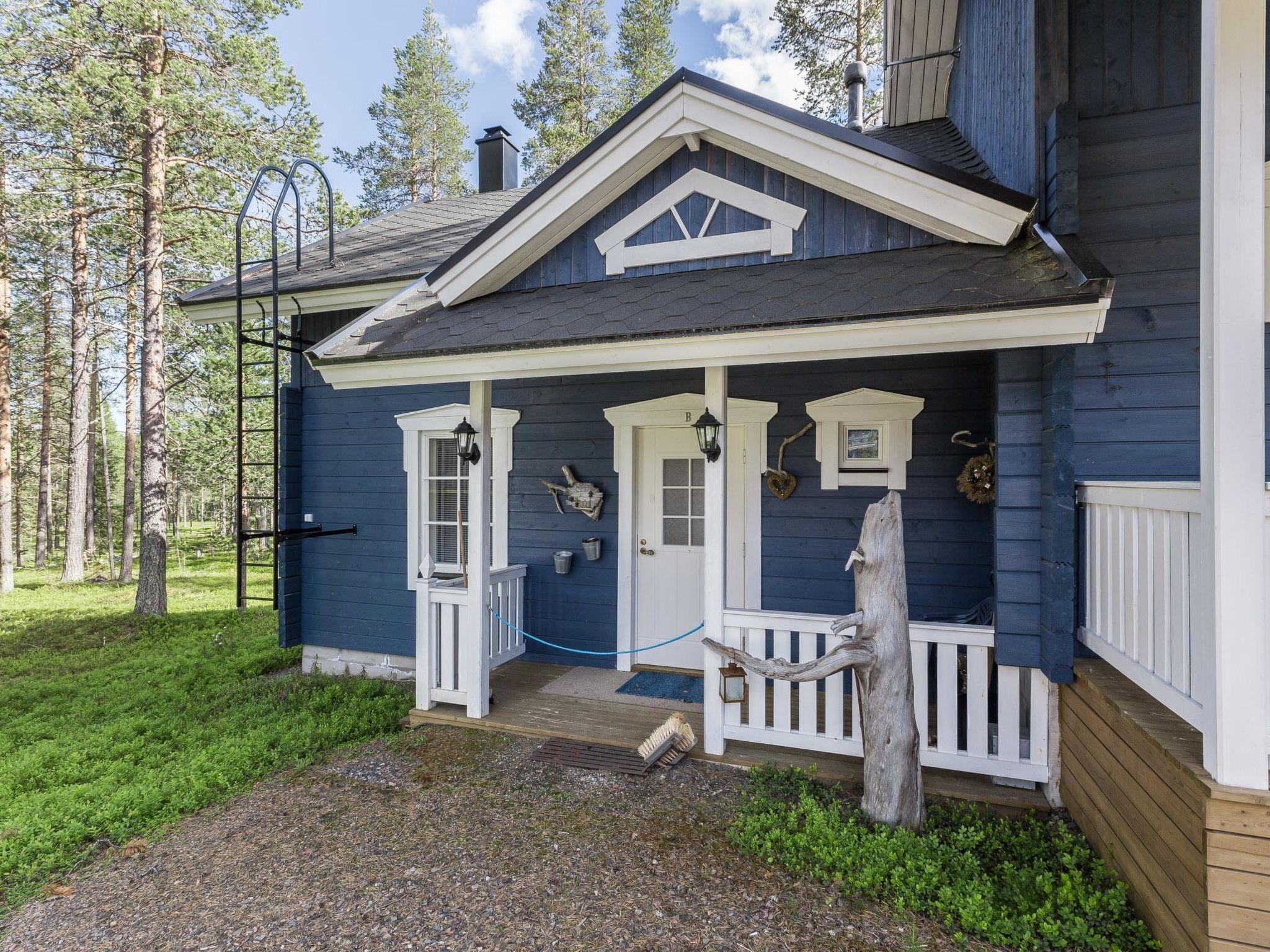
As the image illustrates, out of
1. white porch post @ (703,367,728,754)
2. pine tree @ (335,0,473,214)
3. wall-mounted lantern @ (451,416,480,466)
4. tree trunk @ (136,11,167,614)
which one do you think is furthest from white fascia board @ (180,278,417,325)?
pine tree @ (335,0,473,214)

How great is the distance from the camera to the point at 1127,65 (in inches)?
124

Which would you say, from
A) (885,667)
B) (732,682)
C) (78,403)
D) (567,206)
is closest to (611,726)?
(732,682)

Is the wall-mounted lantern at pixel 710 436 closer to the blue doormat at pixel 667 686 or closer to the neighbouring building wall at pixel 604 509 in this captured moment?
the neighbouring building wall at pixel 604 509

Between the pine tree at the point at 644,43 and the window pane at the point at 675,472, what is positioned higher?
the pine tree at the point at 644,43

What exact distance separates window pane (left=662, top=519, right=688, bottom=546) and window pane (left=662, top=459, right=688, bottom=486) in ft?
1.00

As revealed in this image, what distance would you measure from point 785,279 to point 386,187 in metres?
18.3

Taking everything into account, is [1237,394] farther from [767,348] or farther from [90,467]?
[90,467]

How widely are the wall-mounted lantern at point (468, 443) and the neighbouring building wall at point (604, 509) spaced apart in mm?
1151

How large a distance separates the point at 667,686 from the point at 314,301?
15.1 feet

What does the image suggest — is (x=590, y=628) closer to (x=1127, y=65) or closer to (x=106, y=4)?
(x=1127, y=65)

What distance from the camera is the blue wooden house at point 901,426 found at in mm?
1851

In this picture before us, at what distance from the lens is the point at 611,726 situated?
13.4 ft

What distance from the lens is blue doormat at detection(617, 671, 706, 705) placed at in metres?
4.59

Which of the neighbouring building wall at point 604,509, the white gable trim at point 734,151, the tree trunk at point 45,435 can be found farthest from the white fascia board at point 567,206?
the tree trunk at point 45,435
